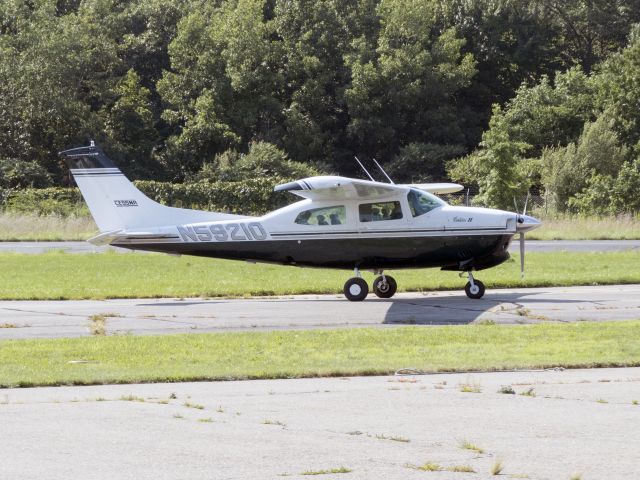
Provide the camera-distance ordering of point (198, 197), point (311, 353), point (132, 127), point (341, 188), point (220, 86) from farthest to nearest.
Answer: point (132, 127) < point (220, 86) < point (198, 197) < point (341, 188) < point (311, 353)

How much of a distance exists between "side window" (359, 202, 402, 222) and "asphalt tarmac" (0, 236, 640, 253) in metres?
11.3

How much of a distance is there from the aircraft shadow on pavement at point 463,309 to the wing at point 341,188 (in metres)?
2.03

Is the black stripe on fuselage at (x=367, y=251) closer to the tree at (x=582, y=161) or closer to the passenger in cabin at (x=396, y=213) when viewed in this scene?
the passenger in cabin at (x=396, y=213)

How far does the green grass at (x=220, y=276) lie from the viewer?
75.4ft

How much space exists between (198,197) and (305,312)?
31.0 m

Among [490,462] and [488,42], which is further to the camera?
[488,42]

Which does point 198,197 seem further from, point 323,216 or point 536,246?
point 323,216

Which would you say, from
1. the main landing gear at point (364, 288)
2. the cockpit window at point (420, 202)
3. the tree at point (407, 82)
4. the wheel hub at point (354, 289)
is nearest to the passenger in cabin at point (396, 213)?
the cockpit window at point (420, 202)

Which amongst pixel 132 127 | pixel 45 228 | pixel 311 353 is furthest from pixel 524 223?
pixel 132 127

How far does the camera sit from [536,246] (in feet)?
114

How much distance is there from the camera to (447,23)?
65.1 metres

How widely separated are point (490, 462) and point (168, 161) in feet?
176

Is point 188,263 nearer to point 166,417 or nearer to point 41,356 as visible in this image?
point 41,356

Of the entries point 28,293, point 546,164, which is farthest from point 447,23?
point 28,293
